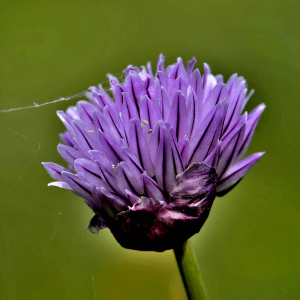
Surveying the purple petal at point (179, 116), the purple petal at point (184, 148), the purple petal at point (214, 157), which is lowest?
the purple petal at point (214, 157)

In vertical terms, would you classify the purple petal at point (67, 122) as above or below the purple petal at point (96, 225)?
above

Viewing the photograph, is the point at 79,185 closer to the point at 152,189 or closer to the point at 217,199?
the point at 152,189

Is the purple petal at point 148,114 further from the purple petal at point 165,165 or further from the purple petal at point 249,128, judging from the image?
the purple petal at point 249,128

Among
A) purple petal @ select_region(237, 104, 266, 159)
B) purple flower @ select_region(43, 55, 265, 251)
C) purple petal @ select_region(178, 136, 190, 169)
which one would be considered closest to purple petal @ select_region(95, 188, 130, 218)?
purple flower @ select_region(43, 55, 265, 251)

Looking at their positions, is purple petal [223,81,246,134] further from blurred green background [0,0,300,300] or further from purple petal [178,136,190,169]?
blurred green background [0,0,300,300]

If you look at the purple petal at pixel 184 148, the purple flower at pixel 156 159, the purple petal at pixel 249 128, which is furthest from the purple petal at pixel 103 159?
the purple petal at pixel 249 128

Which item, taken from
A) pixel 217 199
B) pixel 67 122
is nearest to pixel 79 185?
pixel 67 122
